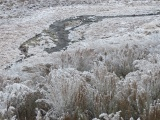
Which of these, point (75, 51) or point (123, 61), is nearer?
point (123, 61)

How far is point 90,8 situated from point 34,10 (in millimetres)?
2510

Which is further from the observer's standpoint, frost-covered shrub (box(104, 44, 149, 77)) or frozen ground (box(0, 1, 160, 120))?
frost-covered shrub (box(104, 44, 149, 77))

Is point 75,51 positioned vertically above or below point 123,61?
below

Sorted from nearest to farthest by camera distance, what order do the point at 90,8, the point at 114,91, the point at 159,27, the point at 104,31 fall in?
the point at 114,91
the point at 159,27
the point at 104,31
the point at 90,8

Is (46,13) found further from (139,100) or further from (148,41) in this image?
(139,100)

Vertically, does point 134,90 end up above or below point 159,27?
above

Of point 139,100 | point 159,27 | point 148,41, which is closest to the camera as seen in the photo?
point 139,100

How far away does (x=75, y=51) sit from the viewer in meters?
6.46

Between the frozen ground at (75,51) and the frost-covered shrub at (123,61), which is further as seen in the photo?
the frost-covered shrub at (123,61)

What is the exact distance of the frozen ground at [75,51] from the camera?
3.66 meters

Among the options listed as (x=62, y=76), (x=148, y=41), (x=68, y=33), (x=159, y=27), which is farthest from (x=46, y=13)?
(x=62, y=76)

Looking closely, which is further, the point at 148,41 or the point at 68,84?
the point at 148,41

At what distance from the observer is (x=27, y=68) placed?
18.5ft

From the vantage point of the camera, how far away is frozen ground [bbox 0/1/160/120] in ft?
12.0
